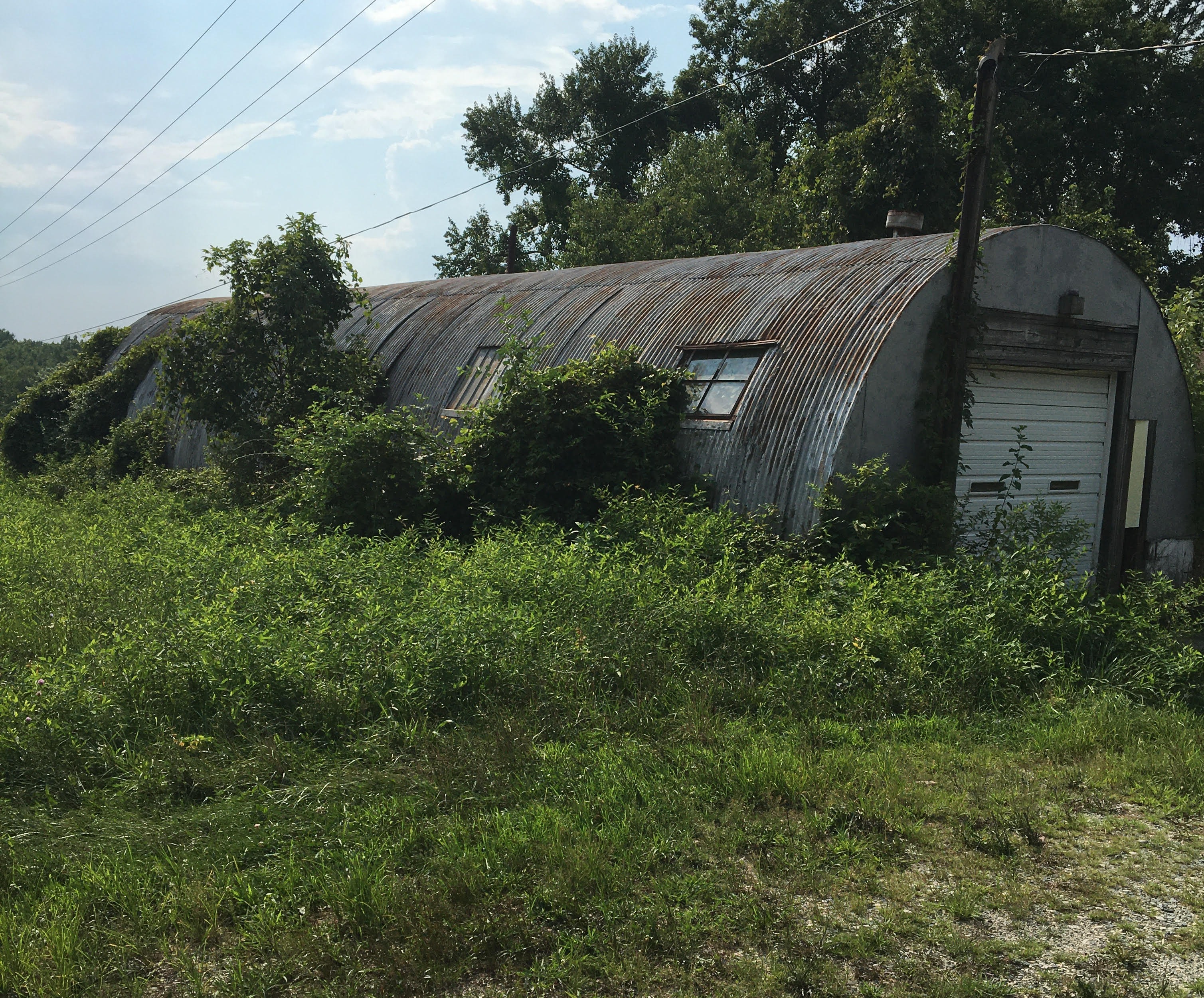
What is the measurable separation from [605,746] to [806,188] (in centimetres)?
1922

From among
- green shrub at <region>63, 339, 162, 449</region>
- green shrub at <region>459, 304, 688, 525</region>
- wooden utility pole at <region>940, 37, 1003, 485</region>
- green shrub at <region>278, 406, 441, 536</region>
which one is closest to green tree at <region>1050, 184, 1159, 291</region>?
wooden utility pole at <region>940, 37, 1003, 485</region>

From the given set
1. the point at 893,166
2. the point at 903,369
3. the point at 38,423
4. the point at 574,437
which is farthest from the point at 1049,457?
the point at 38,423

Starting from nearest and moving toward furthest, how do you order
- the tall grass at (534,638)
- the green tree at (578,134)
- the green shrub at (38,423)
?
the tall grass at (534,638) → the green shrub at (38,423) → the green tree at (578,134)

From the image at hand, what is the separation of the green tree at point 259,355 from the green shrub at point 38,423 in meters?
7.92

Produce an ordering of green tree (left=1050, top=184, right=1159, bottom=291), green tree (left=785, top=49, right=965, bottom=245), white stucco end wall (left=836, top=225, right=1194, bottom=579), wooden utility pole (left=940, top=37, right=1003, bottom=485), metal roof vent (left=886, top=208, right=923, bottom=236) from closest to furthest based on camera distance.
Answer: wooden utility pole (left=940, top=37, right=1003, bottom=485)
white stucco end wall (left=836, top=225, right=1194, bottom=579)
metal roof vent (left=886, top=208, right=923, bottom=236)
green tree (left=1050, top=184, right=1159, bottom=291)
green tree (left=785, top=49, right=965, bottom=245)

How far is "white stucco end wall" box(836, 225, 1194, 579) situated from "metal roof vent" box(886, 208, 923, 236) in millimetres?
2560

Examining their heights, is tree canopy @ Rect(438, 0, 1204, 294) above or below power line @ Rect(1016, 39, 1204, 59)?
above

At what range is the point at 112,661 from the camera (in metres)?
6.23

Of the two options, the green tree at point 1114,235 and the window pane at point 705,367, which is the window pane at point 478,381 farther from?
the green tree at point 1114,235

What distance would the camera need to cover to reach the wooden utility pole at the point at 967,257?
10047 millimetres

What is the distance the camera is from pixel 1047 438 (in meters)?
12.1

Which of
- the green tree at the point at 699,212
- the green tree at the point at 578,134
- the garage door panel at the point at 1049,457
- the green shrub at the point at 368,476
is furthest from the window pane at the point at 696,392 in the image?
the green tree at the point at 578,134

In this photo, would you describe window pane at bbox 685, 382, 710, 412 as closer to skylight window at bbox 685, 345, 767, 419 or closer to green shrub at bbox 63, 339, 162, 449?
skylight window at bbox 685, 345, 767, 419

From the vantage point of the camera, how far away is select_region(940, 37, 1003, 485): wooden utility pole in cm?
1005
